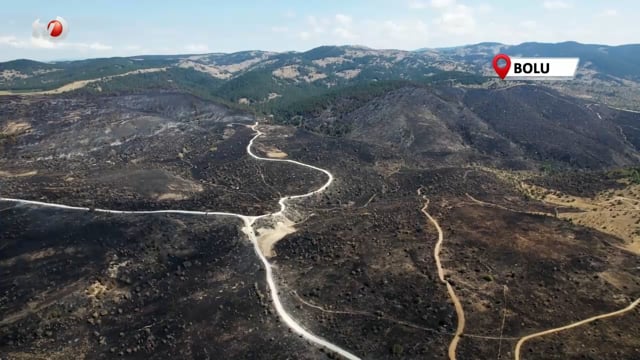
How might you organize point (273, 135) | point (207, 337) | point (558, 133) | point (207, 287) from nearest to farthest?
point (207, 337) < point (207, 287) < point (273, 135) < point (558, 133)

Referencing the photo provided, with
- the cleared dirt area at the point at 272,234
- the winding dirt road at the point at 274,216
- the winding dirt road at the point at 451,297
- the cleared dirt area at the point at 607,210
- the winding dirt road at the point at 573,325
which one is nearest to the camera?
the winding dirt road at the point at 573,325

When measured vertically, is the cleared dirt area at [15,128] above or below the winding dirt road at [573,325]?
above

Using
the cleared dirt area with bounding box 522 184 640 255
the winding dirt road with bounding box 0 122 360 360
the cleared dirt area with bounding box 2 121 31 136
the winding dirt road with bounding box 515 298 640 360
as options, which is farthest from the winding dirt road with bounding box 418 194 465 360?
the cleared dirt area with bounding box 2 121 31 136

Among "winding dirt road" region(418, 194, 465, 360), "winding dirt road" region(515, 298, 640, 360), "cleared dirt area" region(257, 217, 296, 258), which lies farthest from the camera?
"cleared dirt area" region(257, 217, 296, 258)

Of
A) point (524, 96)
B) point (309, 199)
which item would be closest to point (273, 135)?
point (309, 199)

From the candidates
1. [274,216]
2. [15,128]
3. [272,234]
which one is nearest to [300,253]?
[272,234]

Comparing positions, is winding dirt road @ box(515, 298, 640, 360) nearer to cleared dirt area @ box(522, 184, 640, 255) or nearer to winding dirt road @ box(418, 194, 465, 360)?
winding dirt road @ box(418, 194, 465, 360)

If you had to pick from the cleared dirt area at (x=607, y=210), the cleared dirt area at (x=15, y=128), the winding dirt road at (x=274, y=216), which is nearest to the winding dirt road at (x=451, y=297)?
the winding dirt road at (x=274, y=216)

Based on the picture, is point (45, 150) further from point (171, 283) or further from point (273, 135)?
point (171, 283)

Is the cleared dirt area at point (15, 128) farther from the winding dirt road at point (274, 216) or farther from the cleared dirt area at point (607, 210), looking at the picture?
the cleared dirt area at point (607, 210)

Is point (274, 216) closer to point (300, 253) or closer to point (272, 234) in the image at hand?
point (272, 234)

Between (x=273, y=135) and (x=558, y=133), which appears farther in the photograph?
(x=558, y=133)
